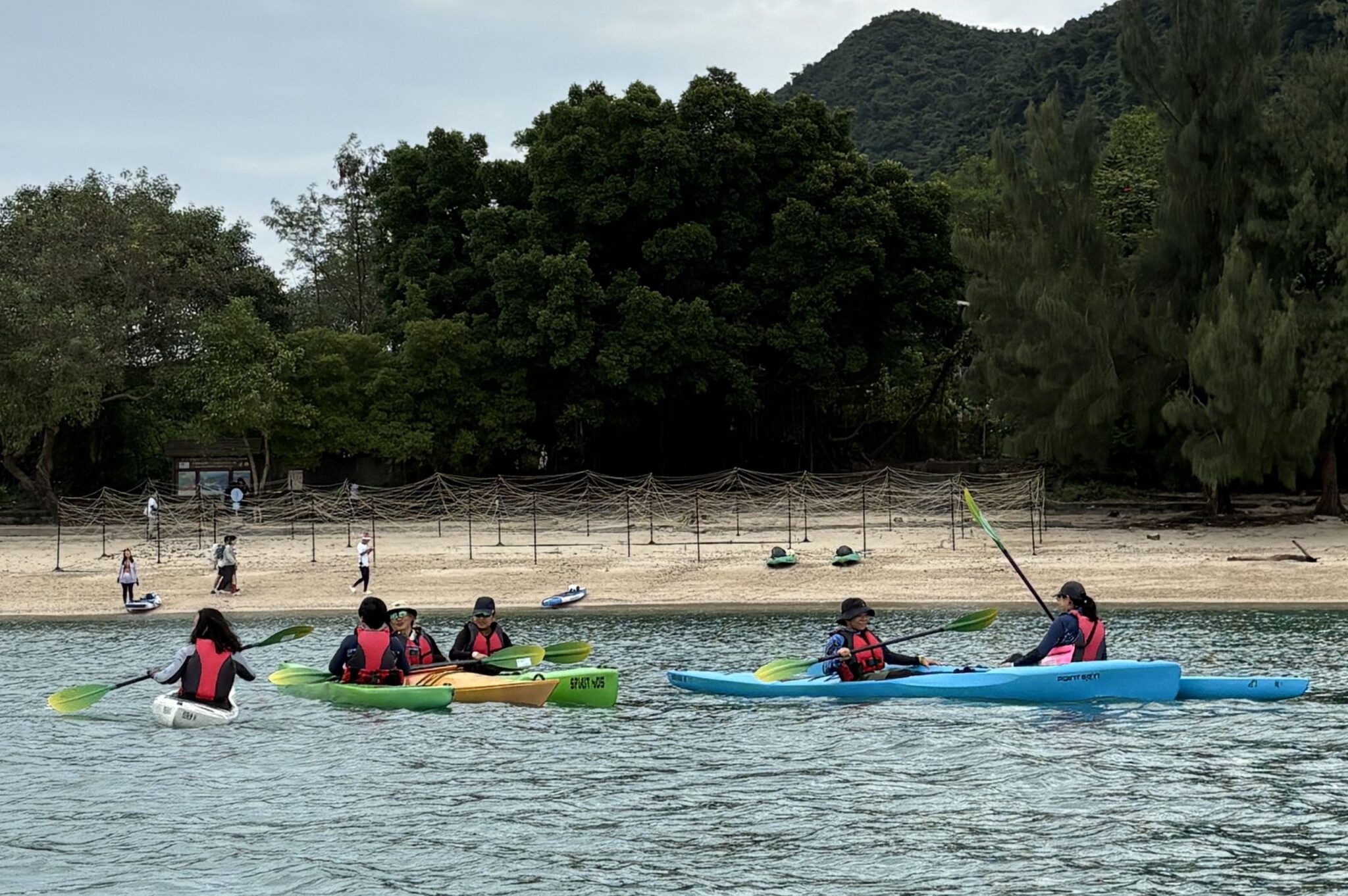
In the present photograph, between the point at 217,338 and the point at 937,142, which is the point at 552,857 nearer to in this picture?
the point at 217,338

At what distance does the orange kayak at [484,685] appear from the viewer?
17.7 meters

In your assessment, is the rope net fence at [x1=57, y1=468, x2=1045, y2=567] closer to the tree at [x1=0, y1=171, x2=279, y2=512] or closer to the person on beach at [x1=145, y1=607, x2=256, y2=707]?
the tree at [x1=0, y1=171, x2=279, y2=512]

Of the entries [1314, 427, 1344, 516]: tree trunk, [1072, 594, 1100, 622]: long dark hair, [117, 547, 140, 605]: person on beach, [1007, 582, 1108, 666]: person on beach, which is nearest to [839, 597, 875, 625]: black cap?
[1007, 582, 1108, 666]: person on beach

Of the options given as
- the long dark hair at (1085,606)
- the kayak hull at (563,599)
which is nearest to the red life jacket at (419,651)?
the long dark hair at (1085,606)

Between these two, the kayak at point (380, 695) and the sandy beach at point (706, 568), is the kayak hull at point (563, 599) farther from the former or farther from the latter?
the kayak at point (380, 695)

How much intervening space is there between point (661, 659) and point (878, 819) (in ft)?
31.5

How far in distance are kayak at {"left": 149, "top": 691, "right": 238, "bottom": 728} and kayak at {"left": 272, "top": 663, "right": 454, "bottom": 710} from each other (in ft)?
3.88

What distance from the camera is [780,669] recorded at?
18.4 metres

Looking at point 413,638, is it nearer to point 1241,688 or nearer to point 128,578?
point 1241,688

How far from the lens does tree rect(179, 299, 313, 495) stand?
4409 centimetres

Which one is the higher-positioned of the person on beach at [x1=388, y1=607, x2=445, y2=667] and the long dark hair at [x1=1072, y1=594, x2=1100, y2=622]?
the long dark hair at [x1=1072, y1=594, x2=1100, y2=622]

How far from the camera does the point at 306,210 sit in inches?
2837

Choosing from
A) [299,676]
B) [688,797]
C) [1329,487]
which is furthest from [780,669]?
[1329,487]

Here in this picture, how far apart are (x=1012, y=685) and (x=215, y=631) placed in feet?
31.7
